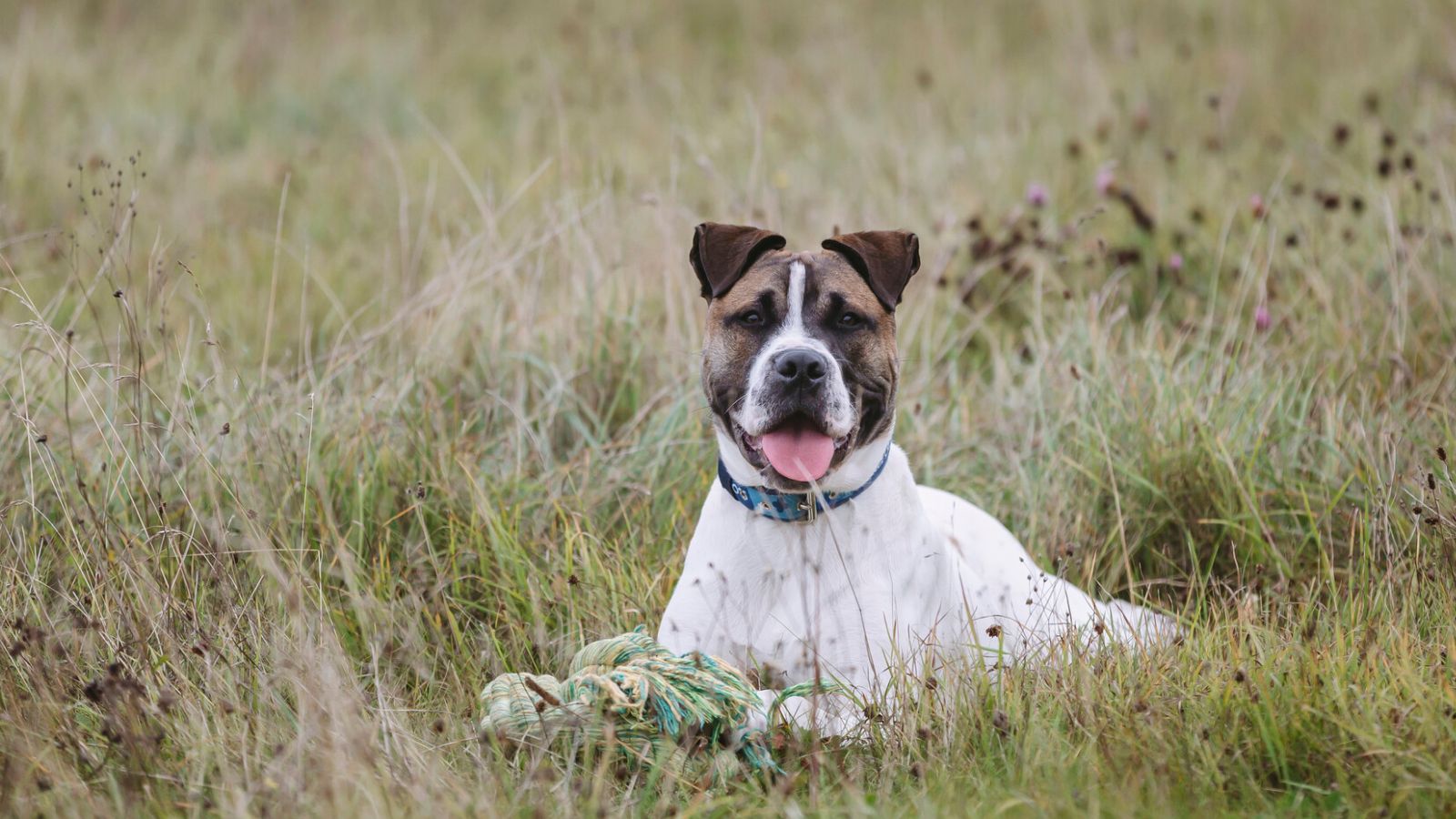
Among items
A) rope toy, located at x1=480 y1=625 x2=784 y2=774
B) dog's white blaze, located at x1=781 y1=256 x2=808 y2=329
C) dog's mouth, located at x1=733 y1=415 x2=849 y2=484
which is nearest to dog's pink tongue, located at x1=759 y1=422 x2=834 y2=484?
dog's mouth, located at x1=733 y1=415 x2=849 y2=484

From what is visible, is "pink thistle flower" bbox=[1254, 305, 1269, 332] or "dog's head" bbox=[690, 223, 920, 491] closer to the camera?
"dog's head" bbox=[690, 223, 920, 491]

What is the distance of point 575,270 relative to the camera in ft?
19.4

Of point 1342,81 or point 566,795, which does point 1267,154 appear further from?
point 566,795

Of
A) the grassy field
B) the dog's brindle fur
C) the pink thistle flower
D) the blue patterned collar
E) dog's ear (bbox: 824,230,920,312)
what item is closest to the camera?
the grassy field

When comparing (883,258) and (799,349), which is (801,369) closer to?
(799,349)

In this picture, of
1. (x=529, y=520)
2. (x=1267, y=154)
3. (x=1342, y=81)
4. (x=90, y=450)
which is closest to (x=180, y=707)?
(x=529, y=520)

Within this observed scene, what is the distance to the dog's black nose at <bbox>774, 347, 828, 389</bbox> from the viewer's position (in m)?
3.69

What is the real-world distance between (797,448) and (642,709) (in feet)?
2.83

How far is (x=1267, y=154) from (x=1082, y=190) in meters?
1.80

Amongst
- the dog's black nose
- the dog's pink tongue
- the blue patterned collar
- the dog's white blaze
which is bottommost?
the blue patterned collar

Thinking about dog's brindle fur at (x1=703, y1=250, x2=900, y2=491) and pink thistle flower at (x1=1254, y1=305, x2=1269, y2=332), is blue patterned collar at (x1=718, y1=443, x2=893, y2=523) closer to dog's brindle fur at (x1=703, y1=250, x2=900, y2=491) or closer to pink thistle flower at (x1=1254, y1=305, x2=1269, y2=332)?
dog's brindle fur at (x1=703, y1=250, x2=900, y2=491)

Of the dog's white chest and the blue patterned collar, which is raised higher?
the blue patterned collar

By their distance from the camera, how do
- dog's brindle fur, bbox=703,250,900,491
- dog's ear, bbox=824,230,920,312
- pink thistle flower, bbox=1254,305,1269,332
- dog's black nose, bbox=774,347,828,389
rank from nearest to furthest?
dog's black nose, bbox=774,347,828,389 < dog's brindle fur, bbox=703,250,900,491 < dog's ear, bbox=824,230,920,312 < pink thistle flower, bbox=1254,305,1269,332

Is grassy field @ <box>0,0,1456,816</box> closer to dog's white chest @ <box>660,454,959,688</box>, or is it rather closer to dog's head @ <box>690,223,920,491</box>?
dog's white chest @ <box>660,454,959,688</box>
